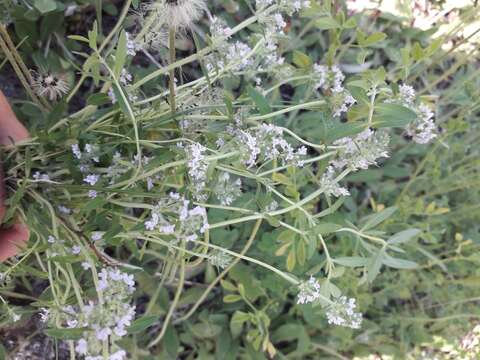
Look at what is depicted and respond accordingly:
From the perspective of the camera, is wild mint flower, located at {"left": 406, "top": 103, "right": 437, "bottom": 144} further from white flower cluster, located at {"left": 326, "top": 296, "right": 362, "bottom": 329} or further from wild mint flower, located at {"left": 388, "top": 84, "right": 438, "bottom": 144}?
white flower cluster, located at {"left": 326, "top": 296, "right": 362, "bottom": 329}

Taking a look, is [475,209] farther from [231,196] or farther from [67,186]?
[67,186]

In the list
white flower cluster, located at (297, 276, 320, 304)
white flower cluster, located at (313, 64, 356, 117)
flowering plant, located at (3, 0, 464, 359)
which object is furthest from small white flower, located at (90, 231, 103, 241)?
white flower cluster, located at (313, 64, 356, 117)

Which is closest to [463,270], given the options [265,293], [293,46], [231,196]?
[265,293]

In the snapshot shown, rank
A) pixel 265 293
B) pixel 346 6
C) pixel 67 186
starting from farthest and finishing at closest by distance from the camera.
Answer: pixel 346 6
pixel 265 293
pixel 67 186

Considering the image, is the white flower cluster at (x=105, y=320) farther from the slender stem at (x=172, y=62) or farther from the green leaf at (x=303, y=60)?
the green leaf at (x=303, y=60)

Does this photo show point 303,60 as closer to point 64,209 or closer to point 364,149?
point 364,149

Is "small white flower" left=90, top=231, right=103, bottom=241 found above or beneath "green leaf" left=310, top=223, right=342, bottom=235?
beneath

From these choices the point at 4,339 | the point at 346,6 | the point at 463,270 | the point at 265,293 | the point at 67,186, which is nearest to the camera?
the point at 67,186
